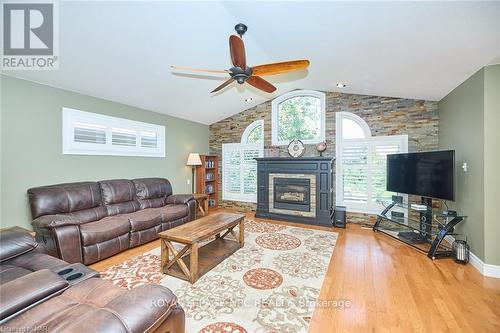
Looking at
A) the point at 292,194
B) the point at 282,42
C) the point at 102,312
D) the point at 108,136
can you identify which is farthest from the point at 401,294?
the point at 108,136

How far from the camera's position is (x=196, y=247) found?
8.20 ft

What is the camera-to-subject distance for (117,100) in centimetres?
416

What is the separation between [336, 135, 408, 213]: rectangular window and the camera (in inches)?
181

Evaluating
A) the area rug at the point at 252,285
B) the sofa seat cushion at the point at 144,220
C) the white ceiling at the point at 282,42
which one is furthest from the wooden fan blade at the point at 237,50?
the sofa seat cushion at the point at 144,220

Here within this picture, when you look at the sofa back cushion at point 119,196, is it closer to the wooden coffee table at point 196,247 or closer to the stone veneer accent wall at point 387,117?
the wooden coffee table at point 196,247

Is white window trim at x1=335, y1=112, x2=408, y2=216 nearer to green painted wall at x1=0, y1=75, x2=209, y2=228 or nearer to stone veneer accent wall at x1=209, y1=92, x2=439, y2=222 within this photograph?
stone veneer accent wall at x1=209, y1=92, x2=439, y2=222

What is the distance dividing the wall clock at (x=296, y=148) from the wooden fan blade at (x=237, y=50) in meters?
3.22

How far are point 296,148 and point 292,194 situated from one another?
1155 millimetres

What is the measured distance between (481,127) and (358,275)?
2468 mm

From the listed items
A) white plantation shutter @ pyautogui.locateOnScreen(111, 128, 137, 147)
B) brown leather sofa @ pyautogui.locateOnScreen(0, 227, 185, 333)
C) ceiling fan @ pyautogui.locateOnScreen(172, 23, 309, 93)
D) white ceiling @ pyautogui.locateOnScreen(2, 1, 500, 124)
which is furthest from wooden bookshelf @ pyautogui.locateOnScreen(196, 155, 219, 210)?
brown leather sofa @ pyautogui.locateOnScreen(0, 227, 185, 333)

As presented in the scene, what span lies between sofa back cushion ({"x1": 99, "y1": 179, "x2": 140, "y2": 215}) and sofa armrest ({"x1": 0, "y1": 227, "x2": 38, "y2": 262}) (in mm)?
1780

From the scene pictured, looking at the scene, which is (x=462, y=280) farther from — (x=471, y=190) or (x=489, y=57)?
(x=489, y=57)

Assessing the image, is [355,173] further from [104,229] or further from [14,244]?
[14,244]

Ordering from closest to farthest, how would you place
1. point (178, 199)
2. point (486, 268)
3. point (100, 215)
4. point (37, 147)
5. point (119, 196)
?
point (486, 268) → point (37, 147) → point (100, 215) → point (119, 196) → point (178, 199)
